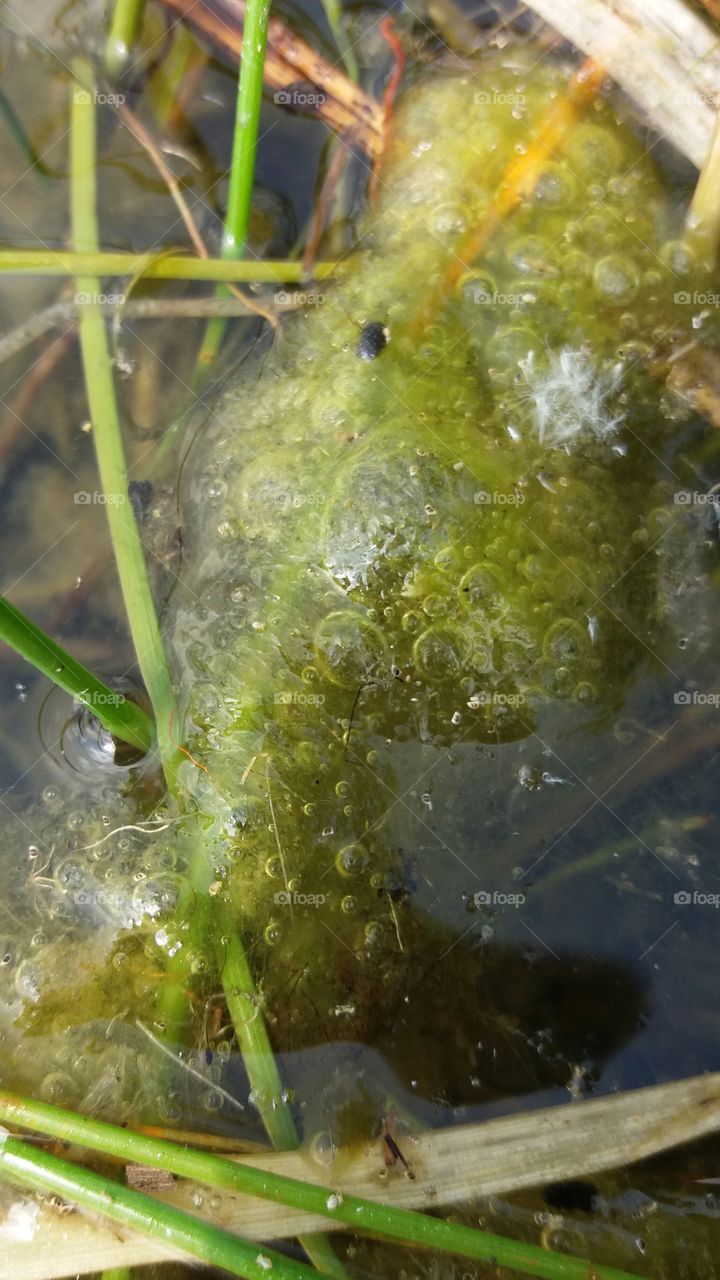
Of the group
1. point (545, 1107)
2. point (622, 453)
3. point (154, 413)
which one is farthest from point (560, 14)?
point (545, 1107)

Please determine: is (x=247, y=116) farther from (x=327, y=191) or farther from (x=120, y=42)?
(x=120, y=42)

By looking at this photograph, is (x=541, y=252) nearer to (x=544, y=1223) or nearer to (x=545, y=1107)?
(x=545, y=1107)

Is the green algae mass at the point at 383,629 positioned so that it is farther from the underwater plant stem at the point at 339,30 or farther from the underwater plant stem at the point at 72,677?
the underwater plant stem at the point at 339,30

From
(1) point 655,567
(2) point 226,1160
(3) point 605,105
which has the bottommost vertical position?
(2) point 226,1160

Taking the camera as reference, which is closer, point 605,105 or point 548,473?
point 548,473

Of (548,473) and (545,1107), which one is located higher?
(548,473)

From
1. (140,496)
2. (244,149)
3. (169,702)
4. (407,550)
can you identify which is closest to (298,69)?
(244,149)

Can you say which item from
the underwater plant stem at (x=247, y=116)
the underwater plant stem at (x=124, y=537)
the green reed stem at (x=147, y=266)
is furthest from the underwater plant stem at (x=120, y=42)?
the underwater plant stem at (x=124, y=537)

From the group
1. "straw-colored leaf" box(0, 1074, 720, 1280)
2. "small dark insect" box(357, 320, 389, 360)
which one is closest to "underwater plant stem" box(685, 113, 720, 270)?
"small dark insect" box(357, 320, 389, 360)
